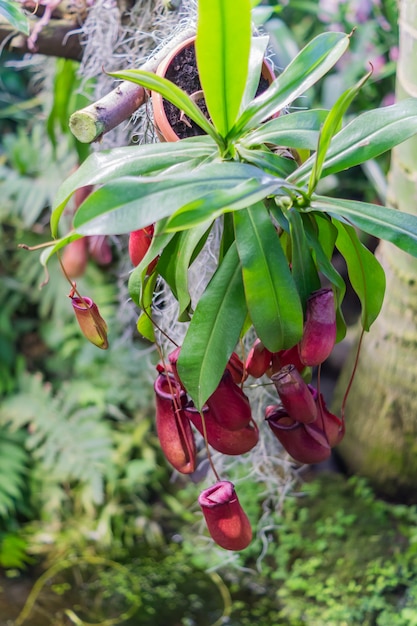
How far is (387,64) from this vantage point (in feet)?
7.75

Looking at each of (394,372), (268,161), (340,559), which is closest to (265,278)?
(268,161)

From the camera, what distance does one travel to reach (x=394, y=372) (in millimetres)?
1559

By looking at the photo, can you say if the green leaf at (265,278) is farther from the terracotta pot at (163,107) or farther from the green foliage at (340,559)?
the green foliage at (340,559)

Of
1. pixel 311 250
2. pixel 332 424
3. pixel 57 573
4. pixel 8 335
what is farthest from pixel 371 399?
pixel 8 335

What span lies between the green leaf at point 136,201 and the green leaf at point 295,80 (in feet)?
0.52

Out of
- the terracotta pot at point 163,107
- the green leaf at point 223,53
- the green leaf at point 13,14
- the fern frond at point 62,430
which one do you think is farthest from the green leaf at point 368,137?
the fern frond at point 62,430

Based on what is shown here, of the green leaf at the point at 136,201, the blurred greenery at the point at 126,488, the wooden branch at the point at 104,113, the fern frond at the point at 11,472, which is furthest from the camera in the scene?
the fern frond at the point at 11,472

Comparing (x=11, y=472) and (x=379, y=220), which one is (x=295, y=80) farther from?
(x=11, y=472)

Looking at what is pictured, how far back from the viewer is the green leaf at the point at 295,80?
31.6 inches

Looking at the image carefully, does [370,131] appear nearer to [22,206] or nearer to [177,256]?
[177,256]

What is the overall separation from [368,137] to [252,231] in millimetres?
177

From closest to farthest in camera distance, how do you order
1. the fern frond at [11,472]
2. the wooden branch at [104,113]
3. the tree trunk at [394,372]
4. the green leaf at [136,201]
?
the green leaf at [136,201], the wooden branch at [104,113], the tree trunk at [394,372], the fern frond at [11,472]

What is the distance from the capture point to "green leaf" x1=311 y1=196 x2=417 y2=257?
762 millimetres

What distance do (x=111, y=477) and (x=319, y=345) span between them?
139 cm
